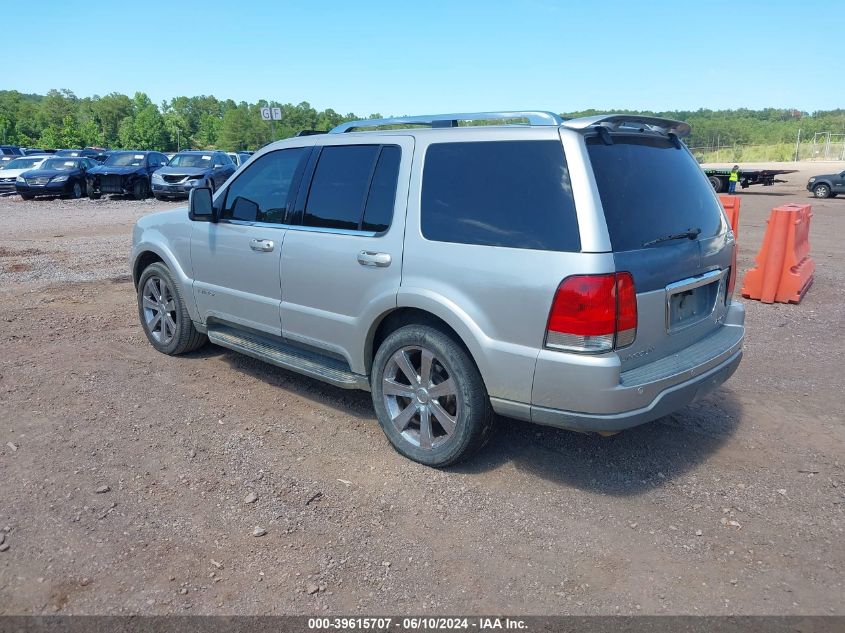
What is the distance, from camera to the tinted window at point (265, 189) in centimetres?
481

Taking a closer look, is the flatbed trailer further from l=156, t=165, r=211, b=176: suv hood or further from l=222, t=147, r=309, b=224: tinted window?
l=222, t=147, r=309, b=224: tinted window

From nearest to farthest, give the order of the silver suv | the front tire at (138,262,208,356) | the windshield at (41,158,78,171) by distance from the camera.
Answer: the silver suv, the front tire at (138,262,208,356), the windshield at (41,158,78,171)

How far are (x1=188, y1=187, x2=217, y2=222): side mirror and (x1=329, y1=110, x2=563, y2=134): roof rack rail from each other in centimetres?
114

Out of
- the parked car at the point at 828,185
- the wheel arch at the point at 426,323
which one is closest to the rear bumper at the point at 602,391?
the wheel arch at the point at 426,323

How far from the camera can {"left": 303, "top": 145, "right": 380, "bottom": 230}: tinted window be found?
4.30m

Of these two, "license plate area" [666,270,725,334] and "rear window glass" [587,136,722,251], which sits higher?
"rear window glass" [587,136,722,251]

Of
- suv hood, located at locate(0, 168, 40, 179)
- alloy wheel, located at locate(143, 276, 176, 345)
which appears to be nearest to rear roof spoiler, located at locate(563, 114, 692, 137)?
alloy wheel, located at locate(143, 276, 176, 345)

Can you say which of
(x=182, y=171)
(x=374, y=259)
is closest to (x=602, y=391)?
(x=374, y=259)

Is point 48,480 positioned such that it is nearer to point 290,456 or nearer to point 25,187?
point 290,456

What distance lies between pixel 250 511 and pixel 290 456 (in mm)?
648

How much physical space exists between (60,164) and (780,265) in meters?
24.6

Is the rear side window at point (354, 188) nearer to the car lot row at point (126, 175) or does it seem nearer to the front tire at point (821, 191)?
the car lot row at point (126, 175)

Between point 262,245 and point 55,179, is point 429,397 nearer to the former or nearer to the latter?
point 262,245

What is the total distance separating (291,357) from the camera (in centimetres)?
473
